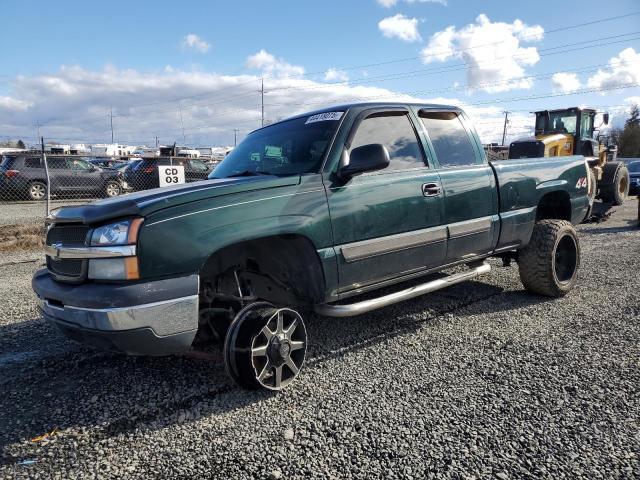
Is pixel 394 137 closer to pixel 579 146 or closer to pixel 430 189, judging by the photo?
pixel 430 189

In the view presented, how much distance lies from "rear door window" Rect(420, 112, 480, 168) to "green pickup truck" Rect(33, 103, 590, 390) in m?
0.01

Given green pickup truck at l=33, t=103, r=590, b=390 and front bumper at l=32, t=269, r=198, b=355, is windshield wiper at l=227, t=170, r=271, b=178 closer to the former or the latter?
green pickup truck at l=33, t=103, r=590, b=390

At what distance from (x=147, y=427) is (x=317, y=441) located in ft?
3.21

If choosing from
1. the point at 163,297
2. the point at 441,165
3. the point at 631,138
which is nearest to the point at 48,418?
the point at 163,297

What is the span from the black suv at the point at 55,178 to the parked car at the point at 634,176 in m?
18.8

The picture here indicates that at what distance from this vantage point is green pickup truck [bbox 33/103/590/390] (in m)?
2.59

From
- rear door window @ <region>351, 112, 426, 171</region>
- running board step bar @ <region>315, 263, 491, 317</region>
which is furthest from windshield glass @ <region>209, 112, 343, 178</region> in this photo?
running board step bar @ <region>315, 263, 491, 317</region>

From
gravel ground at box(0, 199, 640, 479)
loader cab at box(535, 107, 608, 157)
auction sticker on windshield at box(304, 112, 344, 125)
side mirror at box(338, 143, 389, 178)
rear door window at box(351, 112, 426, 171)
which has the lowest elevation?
gravel ground at box(0, 199, 640, 479)

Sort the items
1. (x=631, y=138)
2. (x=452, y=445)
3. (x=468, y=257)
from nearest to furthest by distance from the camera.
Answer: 1. (x=452, y=445)
2. (x=468, y=257)
3. (x=631, y=138)

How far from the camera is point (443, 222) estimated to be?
394 cm

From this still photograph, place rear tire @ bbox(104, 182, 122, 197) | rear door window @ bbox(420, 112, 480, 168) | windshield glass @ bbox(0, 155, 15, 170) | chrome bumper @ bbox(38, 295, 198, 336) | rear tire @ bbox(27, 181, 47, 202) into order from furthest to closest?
rear tire @ bbox(104, 182, 122, 197), rear tire @ bbox(27, 181, 47, 202), windshield glass @ bbox(0, 155, 15, 170), rear door window @ bbox(420, 112, 480, 168), chrome bumper @ bbox(38, 295, 198, 336)

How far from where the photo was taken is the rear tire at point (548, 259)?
15.9ft

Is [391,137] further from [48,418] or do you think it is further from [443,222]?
[48,418]

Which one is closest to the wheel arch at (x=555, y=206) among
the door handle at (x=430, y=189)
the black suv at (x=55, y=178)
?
the door handle at (x=430, y=189)
